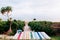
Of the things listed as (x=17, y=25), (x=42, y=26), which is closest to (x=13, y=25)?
(x=17, y=25)

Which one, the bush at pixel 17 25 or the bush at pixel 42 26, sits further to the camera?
the bush at pixel 17 25

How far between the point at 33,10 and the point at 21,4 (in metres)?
0.62

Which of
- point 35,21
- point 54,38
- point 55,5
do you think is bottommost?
point 54,38

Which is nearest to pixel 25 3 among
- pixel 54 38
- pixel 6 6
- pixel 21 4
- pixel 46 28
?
pixel 21 4

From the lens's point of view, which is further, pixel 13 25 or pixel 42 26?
pixel 13 25

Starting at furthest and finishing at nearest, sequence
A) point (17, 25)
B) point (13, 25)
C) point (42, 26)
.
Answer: point (13, 25) < point (17, 25) < point (42, 26)

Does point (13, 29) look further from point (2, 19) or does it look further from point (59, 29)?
point (59, 29)

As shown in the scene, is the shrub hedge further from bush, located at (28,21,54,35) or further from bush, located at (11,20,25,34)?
bush, located at (28,21,54,35)

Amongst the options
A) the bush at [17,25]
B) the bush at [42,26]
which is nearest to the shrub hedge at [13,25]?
the bush at [17,25]

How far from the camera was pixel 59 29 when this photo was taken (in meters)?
8.62

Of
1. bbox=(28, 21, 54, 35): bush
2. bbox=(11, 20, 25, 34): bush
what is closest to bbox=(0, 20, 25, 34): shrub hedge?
bbox=(11, 20, 25, 34): bush

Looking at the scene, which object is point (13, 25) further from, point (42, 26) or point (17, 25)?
point (42, 26)

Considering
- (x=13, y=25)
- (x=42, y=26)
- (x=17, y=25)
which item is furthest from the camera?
(x=13, y=25)

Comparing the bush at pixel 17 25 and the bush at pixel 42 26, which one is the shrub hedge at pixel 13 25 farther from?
the bush at pixel 42 26
